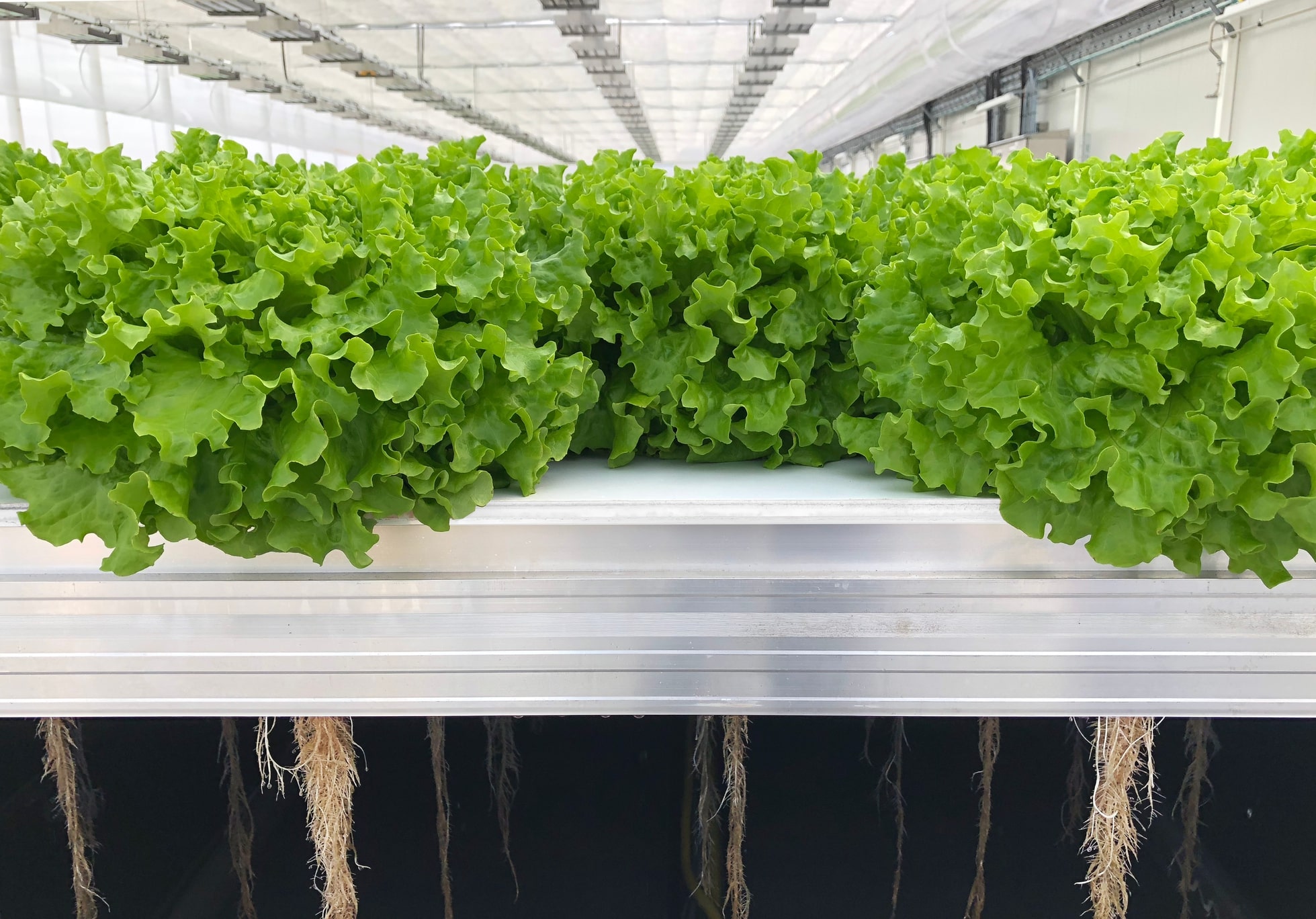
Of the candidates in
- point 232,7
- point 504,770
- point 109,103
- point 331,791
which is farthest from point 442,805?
point 109,103

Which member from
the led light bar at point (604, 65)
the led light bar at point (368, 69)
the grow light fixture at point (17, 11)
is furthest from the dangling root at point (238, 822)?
the led light bar at point (368, 69)

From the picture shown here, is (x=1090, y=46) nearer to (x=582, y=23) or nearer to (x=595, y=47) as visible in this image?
(x=595, y=47)

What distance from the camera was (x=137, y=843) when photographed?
197 centimetres

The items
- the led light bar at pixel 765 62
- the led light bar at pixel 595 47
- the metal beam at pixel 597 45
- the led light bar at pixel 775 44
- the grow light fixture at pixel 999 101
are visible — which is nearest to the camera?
the metal beam at pixel 597 45

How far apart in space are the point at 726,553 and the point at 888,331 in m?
0.50

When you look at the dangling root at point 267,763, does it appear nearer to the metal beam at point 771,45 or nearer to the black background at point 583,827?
the black background at point 583,827

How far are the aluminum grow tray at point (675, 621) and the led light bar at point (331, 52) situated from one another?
6.94m

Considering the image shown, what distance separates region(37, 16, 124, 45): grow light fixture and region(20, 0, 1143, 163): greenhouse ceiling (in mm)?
62

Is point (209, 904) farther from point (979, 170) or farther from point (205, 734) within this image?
point (979, 170)

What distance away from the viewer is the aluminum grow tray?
1580 mm

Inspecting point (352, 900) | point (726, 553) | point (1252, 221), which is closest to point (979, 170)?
point (1252, 221)

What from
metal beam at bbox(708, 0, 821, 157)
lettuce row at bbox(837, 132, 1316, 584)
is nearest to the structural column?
metal beam at bbox(708, 0, 821, 157)

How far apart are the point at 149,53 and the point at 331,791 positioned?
26.3 feet

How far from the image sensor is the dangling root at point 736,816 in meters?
1.91
